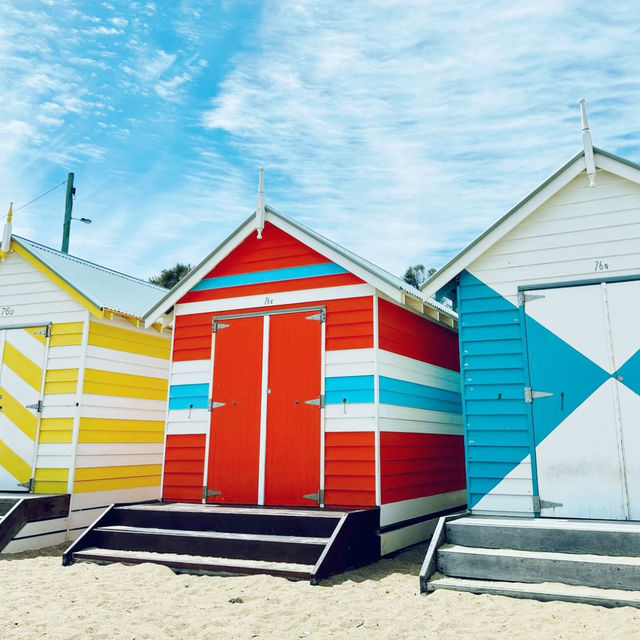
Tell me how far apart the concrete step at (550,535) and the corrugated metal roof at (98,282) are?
6037 millimetres

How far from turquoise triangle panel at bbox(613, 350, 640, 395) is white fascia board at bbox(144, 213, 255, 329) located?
4865mm

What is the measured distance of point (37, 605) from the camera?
484cm

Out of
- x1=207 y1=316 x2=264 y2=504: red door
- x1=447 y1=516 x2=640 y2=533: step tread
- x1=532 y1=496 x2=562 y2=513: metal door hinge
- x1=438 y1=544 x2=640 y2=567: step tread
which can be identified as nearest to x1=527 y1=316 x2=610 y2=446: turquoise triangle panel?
x1=532 y1=496 x2=562 y2=513: metal door hinge

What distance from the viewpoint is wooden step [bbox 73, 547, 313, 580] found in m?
5.57

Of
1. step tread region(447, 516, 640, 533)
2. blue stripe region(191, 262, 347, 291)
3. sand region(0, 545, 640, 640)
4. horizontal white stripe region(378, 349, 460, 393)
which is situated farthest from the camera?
blue stripe region(191, 262, 347, 291)

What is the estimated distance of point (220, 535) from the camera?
20.8 feet

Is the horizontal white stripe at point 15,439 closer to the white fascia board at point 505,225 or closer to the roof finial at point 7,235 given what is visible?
the roof finial at point 7,235

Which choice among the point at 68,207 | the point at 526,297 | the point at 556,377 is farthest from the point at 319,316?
the point at 68,207

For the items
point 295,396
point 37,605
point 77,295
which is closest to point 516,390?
point 295,396

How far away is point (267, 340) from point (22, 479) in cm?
429

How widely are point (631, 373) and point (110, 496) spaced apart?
24.4 feet

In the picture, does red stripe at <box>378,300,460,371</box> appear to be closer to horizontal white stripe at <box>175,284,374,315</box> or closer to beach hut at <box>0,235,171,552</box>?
horizontal white stripe at <box>175,284,374,315</box>

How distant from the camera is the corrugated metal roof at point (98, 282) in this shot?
9.16 m

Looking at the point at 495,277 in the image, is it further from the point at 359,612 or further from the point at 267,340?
the point at 359,612
